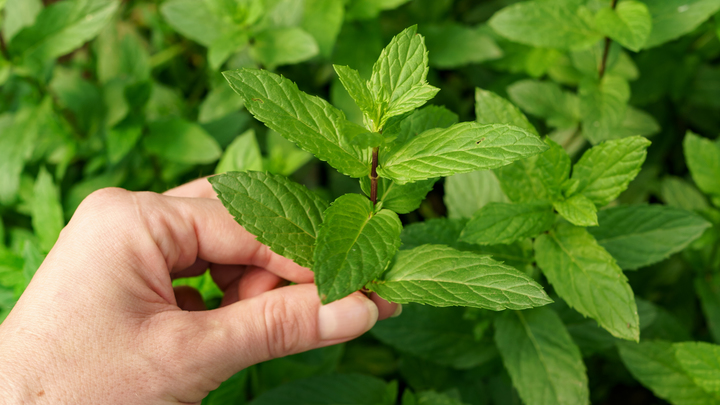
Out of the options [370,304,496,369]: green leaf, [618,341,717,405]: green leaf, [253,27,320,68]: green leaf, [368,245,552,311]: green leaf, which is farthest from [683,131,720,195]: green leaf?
[253,27,320,68]: green leaf

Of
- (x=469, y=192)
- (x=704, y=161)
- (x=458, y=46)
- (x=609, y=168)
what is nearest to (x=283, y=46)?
(x=458, y=46)

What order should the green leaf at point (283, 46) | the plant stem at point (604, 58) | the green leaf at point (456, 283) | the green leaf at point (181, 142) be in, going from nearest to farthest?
the green leaf at point (456, 283) < the plant stem at point (604, 58) < the green leaf at point (283, 46) < the green leaf at point (181, 142)

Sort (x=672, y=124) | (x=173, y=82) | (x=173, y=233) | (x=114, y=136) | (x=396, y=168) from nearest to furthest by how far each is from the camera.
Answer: (x=396, y=168) → (x=173, y=233) → (x=114, y=136) → (x=672, y=124) → (x=173, y=82)

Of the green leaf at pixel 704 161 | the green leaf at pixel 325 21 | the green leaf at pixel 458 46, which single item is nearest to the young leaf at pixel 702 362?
the green leaf at pixel 704 161

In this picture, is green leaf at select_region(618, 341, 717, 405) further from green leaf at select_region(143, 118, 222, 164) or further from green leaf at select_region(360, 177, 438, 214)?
green leaf at select_region(143, 118, 222, 164)

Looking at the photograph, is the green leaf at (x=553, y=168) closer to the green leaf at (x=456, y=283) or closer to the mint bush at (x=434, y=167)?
the mint bush at (x=434, y=167)

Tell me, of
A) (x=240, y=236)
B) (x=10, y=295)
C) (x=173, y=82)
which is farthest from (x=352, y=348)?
(x=173, y=82)

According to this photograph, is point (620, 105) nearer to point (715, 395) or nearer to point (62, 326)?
point (715, 395)

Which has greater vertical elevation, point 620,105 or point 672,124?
point 620,105
